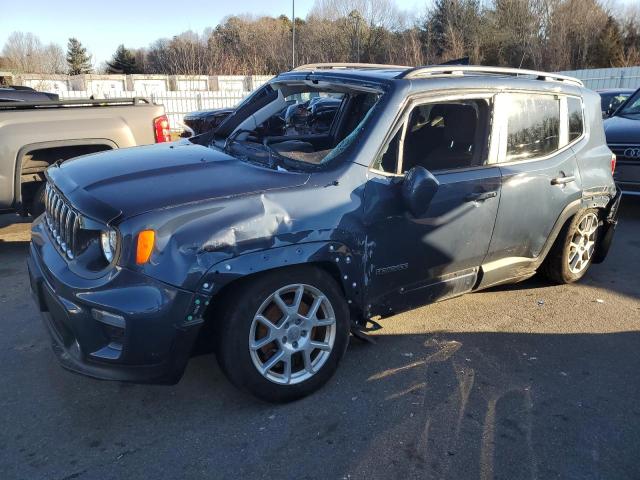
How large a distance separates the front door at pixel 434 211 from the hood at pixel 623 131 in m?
4.58

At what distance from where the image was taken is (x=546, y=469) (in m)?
2.68

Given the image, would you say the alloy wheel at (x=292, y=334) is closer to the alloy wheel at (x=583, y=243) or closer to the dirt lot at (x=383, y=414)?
the dirt lot at (x=383, y=414)

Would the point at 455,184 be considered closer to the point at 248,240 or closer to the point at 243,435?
the point at 248,240

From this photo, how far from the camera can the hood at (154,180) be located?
2.80m

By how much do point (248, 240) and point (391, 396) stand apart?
131 cm

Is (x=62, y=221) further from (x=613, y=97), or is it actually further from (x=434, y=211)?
(x=613, y=97)

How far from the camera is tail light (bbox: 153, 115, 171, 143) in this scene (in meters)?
6.26

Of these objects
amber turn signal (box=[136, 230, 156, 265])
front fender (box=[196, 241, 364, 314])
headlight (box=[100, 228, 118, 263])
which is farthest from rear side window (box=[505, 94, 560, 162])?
headlight (box=[100, 228, 118, 263])

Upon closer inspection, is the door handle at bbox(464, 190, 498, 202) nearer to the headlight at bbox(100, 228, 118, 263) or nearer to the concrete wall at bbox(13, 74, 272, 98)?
the headlight at bbox(100, 228, 118, 263)

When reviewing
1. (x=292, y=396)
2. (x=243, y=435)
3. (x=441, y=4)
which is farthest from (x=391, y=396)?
(x=441, y=4)

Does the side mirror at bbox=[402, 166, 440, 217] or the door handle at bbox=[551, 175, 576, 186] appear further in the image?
the door handle at bbox=[551, 175, 576, 186]

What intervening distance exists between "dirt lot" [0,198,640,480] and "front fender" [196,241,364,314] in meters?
0.68

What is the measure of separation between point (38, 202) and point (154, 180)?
3343 millimetres

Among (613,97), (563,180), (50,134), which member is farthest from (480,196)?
(613,97)
